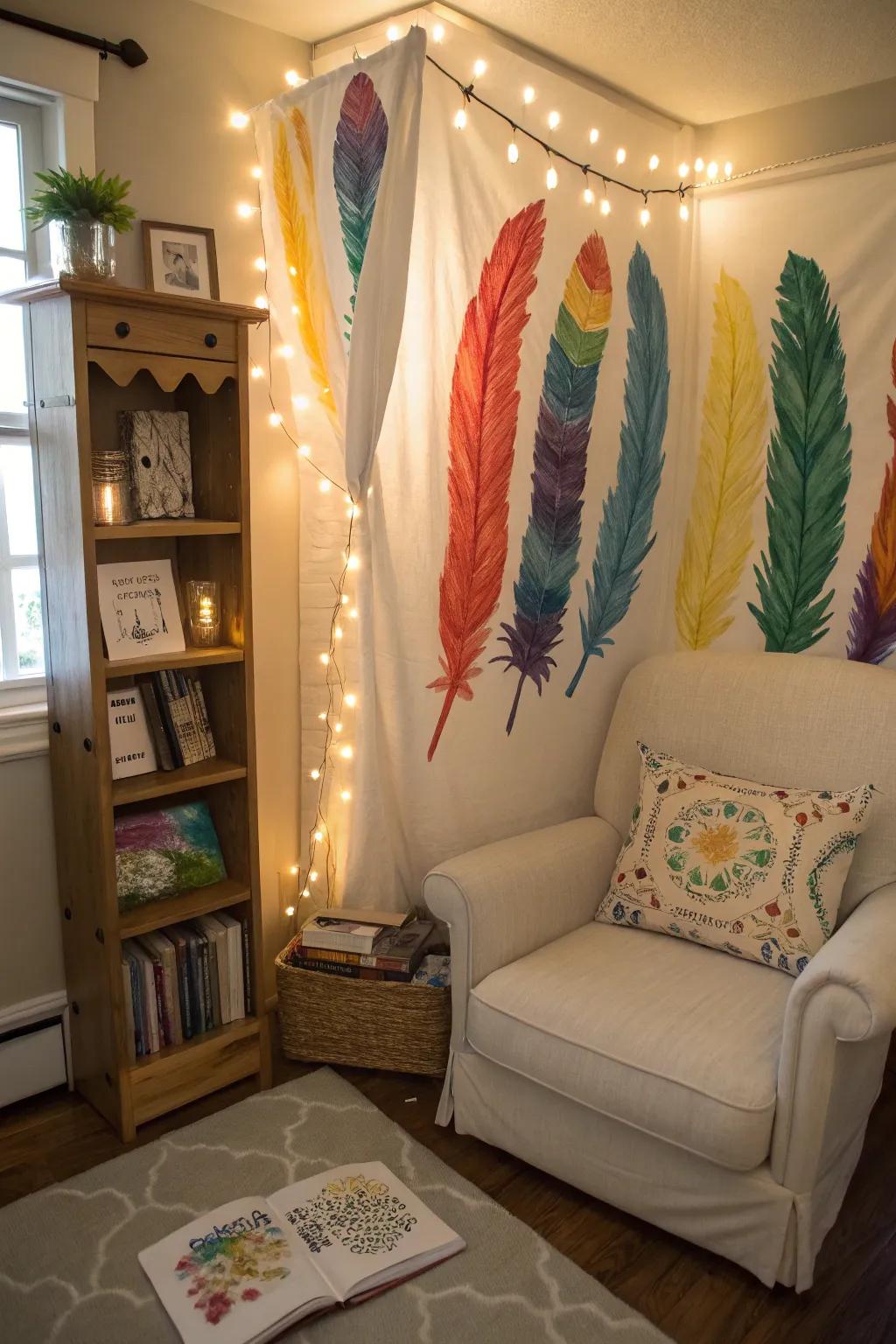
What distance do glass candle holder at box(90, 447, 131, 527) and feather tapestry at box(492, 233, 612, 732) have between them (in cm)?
102

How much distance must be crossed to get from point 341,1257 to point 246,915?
0.77m

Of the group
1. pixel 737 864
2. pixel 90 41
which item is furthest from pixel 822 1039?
pixel 90 41

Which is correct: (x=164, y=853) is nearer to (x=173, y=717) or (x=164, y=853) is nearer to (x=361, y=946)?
(x=173, y=717)

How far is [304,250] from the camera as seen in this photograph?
2.33 m

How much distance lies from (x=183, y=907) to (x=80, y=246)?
1.36 meters

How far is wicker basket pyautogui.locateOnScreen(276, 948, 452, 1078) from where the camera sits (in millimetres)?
2359

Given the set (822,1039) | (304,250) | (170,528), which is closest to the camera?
(822,1039)

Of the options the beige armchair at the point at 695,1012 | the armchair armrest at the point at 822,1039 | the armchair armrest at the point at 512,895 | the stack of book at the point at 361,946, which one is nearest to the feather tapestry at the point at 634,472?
the beige armchair at the point at 695,1012

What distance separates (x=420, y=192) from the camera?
2.34 meters

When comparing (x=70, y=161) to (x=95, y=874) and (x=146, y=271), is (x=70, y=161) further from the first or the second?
(x=95, y=874)

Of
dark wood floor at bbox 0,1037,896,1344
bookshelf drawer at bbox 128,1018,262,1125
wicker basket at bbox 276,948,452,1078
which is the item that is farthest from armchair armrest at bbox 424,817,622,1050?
bookshelf drawer at bbox 128,1018,262,1125

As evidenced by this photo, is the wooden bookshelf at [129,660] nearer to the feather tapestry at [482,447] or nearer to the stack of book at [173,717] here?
the stack of book at [173,717]

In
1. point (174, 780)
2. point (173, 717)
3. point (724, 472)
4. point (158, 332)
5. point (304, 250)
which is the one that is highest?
point (304, 250)

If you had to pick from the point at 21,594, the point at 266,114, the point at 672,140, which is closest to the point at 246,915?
the point at 21,594
